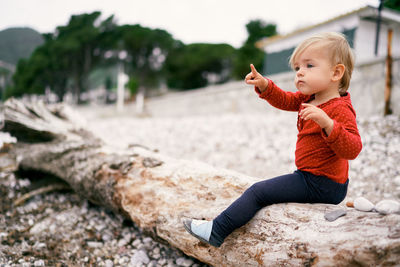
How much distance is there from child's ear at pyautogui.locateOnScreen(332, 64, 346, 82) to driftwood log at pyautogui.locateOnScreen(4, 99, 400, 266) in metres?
0.86

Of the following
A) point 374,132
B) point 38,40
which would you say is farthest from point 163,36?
point 374,132

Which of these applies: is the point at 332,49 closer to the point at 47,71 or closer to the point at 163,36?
the point at 47,71

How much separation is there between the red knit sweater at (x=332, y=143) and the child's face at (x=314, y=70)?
0.45 ft

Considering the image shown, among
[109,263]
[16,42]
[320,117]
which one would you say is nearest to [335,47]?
[320,117]

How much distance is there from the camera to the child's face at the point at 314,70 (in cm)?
158

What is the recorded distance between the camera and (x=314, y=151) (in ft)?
5.41

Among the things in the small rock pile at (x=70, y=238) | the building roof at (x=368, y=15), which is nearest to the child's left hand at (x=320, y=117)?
the small rock pile at (x=70, y=238)

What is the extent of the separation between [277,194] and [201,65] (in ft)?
84.2

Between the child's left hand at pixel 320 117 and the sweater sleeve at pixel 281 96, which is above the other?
the sweater sleeve at pixel 281 96

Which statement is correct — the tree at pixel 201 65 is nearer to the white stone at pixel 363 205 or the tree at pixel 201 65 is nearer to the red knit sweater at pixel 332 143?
the red knit sweater at pixel 332 143

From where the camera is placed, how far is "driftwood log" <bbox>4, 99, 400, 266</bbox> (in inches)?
56.7

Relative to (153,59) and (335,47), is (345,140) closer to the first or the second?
(335,47)

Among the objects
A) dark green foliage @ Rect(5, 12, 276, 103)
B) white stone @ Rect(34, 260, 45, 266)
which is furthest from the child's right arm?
dark green foliage @ Rect(5, 12, 276, 103)

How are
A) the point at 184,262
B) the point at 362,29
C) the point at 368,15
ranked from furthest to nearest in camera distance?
the point at 362,29 < the point at 368,15 < the point at 184,262
